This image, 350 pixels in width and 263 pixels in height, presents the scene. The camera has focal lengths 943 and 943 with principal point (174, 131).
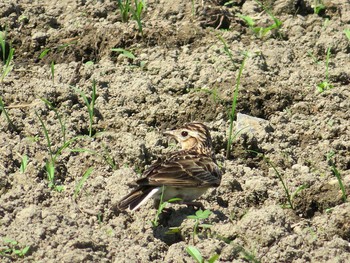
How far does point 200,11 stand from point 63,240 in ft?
14.6

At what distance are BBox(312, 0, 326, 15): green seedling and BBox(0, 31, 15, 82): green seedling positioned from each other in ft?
11.8

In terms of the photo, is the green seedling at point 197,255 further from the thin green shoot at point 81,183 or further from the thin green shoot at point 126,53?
the thin green shoot at point 126,53

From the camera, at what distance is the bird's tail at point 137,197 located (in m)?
7.61

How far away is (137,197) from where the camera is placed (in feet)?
25.2

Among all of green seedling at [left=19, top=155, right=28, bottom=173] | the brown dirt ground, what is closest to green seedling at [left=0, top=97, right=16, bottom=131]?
the brown dirt ground

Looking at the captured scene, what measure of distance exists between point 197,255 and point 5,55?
420 centimetres

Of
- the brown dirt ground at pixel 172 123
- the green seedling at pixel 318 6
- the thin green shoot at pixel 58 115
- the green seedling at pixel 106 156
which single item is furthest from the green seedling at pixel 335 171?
the green seedling at pixel 318 6

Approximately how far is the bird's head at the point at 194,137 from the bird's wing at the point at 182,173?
0.21 meters

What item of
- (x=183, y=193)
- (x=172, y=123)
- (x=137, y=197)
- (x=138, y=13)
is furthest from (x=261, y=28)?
(x=137, y=197)

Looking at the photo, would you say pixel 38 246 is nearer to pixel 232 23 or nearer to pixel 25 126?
pixel 25 126

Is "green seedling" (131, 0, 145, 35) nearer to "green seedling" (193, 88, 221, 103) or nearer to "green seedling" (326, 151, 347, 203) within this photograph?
"green seedling" (193, 88, 221, 103)

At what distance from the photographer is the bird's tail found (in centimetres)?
761

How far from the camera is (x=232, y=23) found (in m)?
11.0

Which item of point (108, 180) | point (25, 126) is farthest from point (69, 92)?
point (108, 180)
